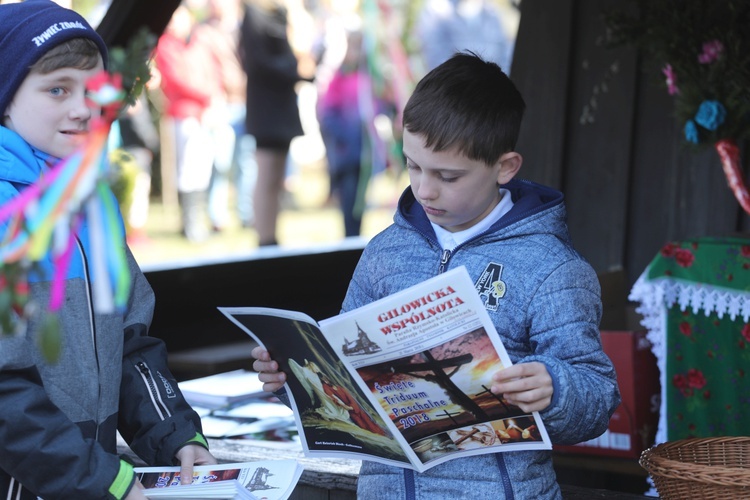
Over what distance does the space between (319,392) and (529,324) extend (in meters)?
0.37

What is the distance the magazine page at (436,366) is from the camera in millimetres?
1495

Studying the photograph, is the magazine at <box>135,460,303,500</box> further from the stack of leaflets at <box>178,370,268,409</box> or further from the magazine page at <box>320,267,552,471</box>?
the stack of leaflets at <box>178,370,268,409</box>

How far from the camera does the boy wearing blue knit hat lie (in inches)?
57.4

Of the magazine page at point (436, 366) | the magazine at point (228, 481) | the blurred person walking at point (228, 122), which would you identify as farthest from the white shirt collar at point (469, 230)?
the blurred person walking at point (228, 122)

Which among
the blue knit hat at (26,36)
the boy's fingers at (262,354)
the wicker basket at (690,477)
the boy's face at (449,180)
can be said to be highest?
the blue knit hat at (26,36)

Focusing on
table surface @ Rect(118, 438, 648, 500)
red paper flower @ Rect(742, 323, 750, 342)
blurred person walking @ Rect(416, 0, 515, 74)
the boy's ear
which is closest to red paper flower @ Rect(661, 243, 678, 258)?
red paper flower @ Rect(742, 323, 750, 342)

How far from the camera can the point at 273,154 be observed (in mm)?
6070

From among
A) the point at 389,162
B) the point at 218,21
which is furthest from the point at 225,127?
the point at 389,162

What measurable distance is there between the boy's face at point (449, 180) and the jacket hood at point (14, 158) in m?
0.61

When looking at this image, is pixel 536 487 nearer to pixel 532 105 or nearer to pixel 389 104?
pixel 532 105

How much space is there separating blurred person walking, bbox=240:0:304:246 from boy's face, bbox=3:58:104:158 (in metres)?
4.50

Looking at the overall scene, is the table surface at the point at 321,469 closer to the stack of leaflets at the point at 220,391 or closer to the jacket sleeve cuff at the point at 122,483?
the stack of leaflets at the point at 220,391

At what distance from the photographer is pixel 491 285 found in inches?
68.5

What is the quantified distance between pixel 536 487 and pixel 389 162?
6.88 metres
